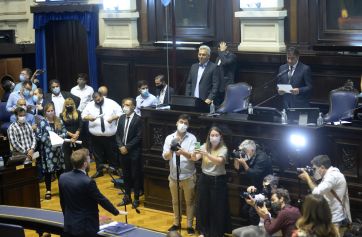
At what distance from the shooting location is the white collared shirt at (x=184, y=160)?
29.3 ft

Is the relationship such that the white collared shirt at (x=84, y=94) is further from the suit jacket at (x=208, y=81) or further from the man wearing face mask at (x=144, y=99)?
the suit jacket at (x=208, y=81)

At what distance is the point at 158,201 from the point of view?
32.9ft

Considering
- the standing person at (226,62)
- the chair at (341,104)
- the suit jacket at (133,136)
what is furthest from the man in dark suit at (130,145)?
the chair at (341,104)

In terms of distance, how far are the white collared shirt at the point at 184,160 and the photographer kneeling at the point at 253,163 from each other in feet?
2.44

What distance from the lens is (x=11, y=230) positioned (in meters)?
6.68

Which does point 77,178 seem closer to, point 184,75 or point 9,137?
point 9,137

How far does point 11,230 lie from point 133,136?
146 inches

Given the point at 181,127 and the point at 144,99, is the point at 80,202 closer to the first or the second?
the point at 181,127

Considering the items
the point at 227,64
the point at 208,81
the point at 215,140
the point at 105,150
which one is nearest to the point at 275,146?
the point at 215,140

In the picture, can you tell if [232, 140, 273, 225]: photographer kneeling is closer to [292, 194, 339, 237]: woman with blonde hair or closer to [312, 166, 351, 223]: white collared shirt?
[312, 166, 351, 223]: white collared shirt

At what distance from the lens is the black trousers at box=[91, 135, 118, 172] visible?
1152 centimetres

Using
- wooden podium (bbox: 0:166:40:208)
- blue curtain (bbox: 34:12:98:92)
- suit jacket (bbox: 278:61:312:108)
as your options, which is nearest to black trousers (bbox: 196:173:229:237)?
suit jacket (bbox: 278:61:312:108)

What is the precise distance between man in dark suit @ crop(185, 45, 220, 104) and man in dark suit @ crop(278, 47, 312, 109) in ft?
3.17

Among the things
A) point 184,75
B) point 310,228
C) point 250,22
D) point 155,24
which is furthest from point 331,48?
point 310,228
